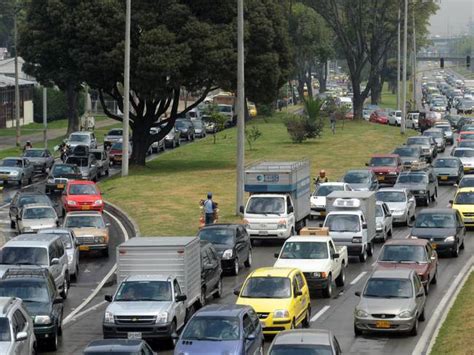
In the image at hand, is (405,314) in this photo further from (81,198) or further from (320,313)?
(81,198)

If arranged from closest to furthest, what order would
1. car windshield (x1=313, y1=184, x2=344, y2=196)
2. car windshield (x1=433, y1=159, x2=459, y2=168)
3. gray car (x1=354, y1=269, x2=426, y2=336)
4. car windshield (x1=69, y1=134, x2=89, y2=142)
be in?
gray car (x1=354, y1=269, x2=426, y2=336) < car windshield (x1=313, y1=184, x2=344, y2=196) < car windshield (x1=433, y1=159, x2=459, y2=168) < car windshield (x1=69, y1=134, x2=89, y2=142)

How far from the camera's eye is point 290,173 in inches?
1938

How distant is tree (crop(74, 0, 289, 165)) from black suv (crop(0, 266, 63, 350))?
41.3 meters

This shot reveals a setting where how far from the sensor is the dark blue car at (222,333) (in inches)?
1025

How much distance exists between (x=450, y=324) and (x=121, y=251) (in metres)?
8.58

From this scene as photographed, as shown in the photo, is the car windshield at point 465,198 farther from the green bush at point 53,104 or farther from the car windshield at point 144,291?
the green bush at point 53,104

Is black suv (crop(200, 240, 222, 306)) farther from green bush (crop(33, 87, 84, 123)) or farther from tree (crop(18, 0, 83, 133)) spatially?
green bush (crop(33, 87, 84, 123))

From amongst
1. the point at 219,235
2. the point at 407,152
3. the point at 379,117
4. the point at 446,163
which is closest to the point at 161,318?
the point at 219,235

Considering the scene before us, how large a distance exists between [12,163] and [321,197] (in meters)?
22.8

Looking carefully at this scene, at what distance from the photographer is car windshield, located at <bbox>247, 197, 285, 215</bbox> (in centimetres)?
4859

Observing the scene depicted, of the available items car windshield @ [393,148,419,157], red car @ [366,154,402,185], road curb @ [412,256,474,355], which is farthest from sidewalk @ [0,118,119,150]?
road curb @ [412,256,474,355]

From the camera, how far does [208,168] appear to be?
78.0m

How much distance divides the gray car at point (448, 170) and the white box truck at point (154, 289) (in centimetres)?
3678

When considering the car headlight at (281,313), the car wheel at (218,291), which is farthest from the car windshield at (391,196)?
the car headlight at (281,313)
